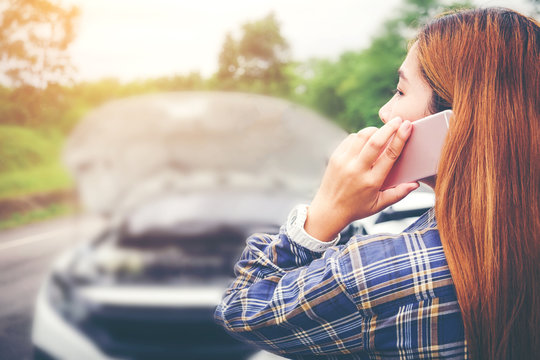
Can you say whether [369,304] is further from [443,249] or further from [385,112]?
[385,112]

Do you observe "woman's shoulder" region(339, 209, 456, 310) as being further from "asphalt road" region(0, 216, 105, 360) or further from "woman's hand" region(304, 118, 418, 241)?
"asphalt road" region(0, 216, 105, 360)

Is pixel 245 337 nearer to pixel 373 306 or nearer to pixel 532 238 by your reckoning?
A: pixel 373 306

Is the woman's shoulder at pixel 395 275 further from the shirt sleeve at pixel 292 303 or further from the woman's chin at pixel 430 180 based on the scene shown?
the woman's chin at pixel 430 180

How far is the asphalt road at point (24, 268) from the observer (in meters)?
2.55

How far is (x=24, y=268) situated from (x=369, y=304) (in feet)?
14.7

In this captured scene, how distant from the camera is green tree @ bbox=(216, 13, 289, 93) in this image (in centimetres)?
230

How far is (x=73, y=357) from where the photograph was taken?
63.9 inches

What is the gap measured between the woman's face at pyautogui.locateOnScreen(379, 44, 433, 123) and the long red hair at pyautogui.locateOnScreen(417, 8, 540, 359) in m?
0.06

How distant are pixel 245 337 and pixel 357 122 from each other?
1.79 ft

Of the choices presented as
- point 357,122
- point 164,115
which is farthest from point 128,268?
point 164,115

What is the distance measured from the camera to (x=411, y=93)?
0.59 metres

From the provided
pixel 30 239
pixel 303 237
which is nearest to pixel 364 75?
pixel 303 237

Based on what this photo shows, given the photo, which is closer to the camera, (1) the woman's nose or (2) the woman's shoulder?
(2) the woman's shoulder

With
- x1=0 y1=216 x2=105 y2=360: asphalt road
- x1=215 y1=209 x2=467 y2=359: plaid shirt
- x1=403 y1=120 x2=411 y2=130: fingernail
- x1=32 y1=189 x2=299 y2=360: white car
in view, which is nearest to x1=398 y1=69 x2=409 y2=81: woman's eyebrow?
x1=403 y1=120 x2=411 y2=130: fingernail
